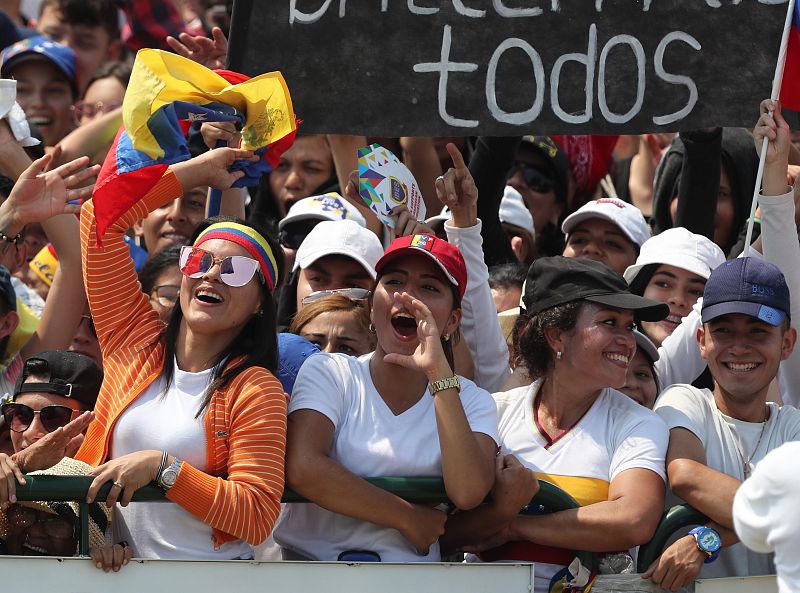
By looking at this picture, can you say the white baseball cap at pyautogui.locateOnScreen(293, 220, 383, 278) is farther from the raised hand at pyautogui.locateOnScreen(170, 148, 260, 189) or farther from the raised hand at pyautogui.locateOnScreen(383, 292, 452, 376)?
the raised hand at pyautogui.locateOnScreen(383, 292, 452, 376)

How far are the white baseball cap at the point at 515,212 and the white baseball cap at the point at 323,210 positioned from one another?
2.28 ft

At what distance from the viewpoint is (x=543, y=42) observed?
5.50m

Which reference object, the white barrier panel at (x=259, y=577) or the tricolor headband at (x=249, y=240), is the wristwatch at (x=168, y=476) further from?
the tricolor headband at (x=249, y=240)

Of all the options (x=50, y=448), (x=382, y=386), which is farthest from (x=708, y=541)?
(x=50, y=448)

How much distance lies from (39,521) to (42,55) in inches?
172

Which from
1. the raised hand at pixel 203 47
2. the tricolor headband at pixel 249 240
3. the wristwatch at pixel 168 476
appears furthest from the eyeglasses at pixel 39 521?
the raised hand at pixel 203 47

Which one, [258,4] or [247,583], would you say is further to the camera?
[258,4]

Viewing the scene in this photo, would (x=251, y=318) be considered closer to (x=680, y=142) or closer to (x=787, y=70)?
(x=787, y=70)

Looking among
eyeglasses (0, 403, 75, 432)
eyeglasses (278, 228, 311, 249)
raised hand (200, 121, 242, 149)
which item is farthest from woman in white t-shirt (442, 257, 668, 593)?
eyeglasses (278, 228, 311, 249)

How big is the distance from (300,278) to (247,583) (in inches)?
81.1

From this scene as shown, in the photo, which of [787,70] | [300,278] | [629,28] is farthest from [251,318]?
[787,70]

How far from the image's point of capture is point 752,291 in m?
4.89

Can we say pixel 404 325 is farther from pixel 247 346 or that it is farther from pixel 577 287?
pixel 577 287

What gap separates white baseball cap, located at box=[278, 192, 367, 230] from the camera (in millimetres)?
6566
